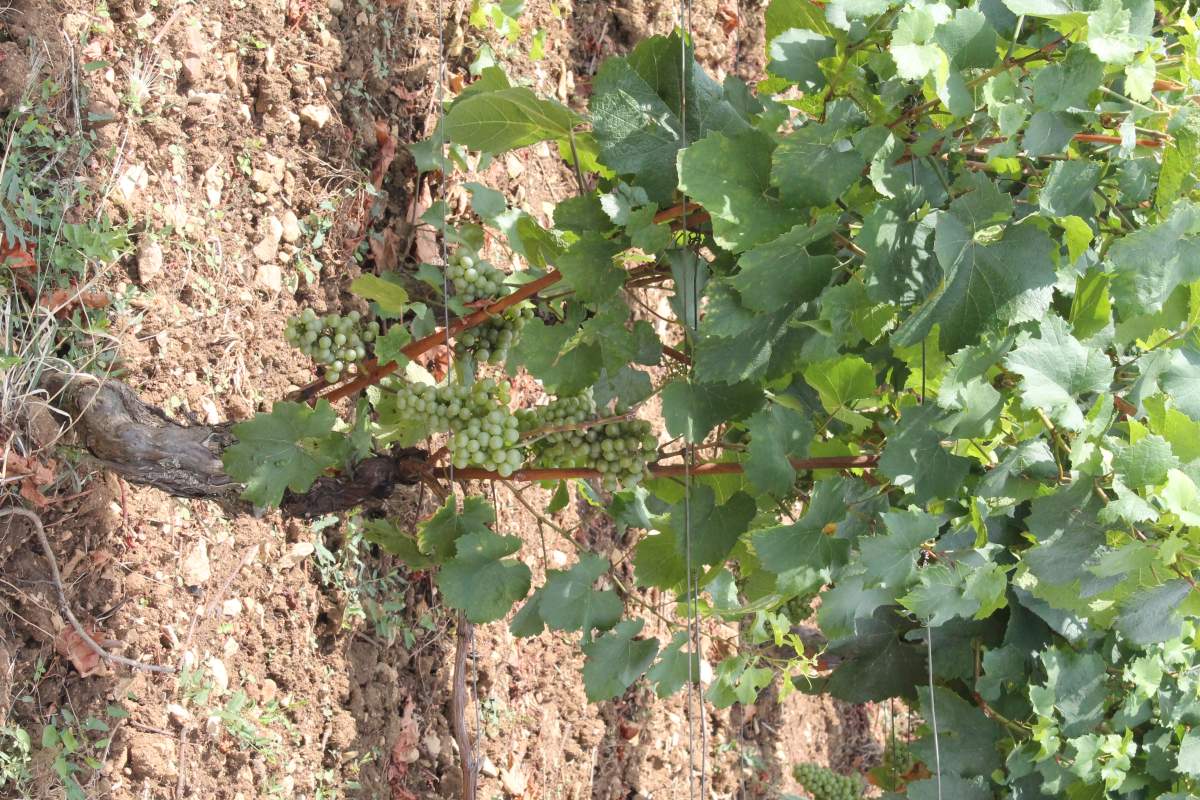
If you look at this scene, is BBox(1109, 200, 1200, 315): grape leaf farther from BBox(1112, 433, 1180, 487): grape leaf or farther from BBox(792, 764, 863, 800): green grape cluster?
BBox(792, 764, 863, 800): green grape cluster

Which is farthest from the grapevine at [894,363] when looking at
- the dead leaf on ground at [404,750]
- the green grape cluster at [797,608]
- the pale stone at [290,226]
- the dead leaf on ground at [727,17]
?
the dead leaf on ground at [727,17]

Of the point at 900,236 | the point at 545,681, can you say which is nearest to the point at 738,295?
the point at 900,236

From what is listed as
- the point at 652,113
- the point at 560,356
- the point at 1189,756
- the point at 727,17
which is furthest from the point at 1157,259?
the point at 727,17

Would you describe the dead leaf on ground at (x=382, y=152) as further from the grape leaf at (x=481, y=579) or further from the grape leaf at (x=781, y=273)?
the grape leaf at (x=781, y=273)

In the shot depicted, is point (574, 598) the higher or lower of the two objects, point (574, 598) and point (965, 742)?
the higher

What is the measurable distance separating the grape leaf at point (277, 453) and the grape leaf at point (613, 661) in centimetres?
54

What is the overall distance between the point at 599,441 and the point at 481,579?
286mm

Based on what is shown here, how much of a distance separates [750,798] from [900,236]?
2.68m

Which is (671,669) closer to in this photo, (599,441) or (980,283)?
(599,441)

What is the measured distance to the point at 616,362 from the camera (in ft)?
5.23

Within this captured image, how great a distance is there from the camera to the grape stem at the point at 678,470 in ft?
5.46

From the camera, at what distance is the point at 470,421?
1.71m

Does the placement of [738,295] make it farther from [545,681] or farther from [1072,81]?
[545,681]

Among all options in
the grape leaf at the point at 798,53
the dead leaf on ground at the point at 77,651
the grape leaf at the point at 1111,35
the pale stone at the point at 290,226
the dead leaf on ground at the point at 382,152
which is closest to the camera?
the grape leaf at the point at 1111,35
